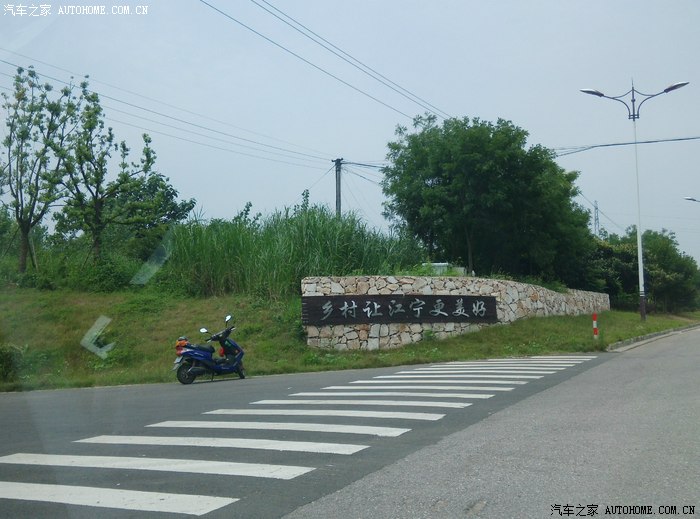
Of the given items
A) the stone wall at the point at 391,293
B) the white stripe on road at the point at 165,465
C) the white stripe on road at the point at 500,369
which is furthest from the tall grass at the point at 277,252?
the white stripe on road at the point at 165,465

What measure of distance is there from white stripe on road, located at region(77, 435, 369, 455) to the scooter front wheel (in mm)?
7156

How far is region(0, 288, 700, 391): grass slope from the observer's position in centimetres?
1953

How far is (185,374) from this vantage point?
16.8 metres

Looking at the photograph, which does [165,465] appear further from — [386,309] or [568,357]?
[386,309]

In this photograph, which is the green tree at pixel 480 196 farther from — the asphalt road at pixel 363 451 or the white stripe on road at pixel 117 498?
the white stripe on road at pixel 117 498

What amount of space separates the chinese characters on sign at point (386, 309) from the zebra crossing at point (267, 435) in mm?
7435

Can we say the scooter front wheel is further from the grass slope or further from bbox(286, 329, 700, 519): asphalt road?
bbox(286, 329, 700, 519): asphalt road

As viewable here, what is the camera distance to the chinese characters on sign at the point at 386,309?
73.9 ft

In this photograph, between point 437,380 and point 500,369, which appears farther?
point 500,369

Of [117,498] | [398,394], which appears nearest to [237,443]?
[117,498]

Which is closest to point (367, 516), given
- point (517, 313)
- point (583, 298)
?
point (517, 313)

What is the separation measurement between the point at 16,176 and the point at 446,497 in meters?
25.8

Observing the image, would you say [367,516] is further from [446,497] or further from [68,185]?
[68,185]

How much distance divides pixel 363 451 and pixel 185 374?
9.68m
